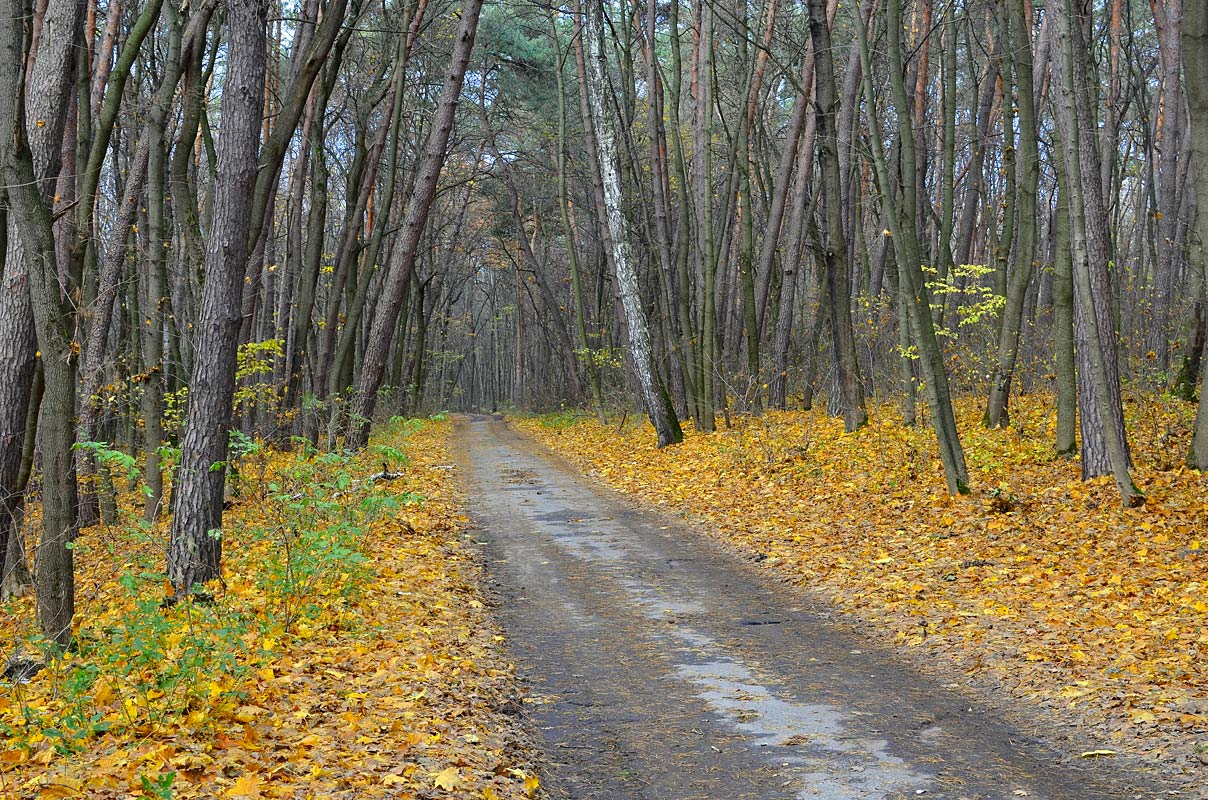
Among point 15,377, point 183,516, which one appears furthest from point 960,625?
point 15,377

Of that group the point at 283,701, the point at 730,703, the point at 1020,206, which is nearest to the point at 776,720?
the point at 730,703

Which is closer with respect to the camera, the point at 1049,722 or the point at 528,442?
the point at 1049,722

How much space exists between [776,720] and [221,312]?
523 centimetres

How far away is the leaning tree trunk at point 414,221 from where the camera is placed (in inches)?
525

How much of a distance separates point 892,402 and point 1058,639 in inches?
583

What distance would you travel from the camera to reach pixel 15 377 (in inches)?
318

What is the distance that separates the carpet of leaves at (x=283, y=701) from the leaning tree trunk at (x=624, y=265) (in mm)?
11451

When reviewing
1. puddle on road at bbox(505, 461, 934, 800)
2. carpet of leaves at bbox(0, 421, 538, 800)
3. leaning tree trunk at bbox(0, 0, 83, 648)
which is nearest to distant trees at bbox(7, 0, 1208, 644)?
leaning tree trunk at bbox(0, 0, 83, 648)

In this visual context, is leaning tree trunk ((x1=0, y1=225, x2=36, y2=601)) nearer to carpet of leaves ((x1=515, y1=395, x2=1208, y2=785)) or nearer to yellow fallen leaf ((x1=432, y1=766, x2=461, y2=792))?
yellow fallen leaf ((x1=432, y1=766, x2=461, y2=792))

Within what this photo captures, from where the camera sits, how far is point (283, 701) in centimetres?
505

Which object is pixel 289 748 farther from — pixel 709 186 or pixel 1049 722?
pixel 709 186

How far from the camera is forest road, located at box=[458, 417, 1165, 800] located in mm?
4398

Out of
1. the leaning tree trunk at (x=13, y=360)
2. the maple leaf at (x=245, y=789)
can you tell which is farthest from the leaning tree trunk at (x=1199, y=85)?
the leaning tree trunk at (x=13, y=360)

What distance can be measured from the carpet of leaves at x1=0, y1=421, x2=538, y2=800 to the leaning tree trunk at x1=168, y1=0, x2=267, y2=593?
532mm
